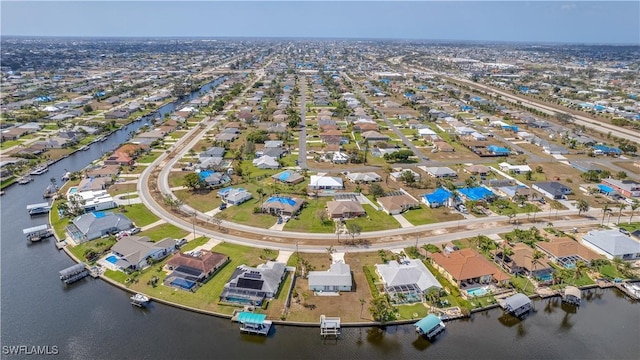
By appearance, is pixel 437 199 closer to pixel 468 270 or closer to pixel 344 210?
pixel 344 210

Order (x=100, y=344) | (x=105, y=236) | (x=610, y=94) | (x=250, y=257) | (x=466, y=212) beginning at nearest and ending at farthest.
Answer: (x=100, y=344)
(x=250, y=257)
(x=105, y=236)
(x=466, y=212)
(x=610, y=94)

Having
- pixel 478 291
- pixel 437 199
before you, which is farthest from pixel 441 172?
pixel 478 291

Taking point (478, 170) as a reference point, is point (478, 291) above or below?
below

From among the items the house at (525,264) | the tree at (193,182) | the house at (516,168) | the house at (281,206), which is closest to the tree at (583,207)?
the house at (525,264)

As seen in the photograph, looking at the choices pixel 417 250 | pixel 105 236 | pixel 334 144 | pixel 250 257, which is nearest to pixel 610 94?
pixel 334 144

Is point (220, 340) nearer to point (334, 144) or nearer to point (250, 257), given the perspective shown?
point (250, 257)

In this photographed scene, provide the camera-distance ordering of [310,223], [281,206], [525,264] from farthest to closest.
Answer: [281,206] < [310,223] < [525,264]
